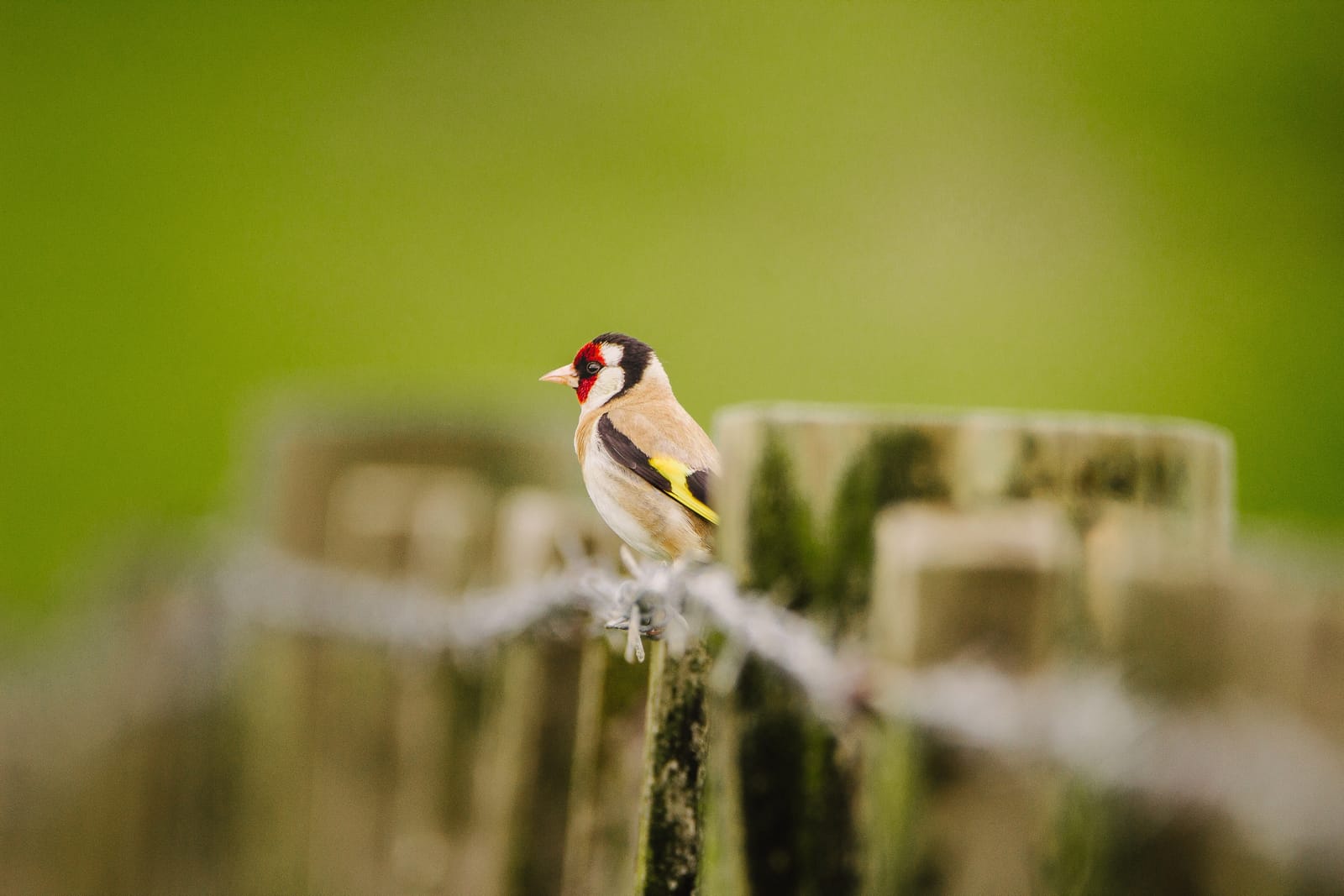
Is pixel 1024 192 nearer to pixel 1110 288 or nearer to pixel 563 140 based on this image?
pixel 1110 288

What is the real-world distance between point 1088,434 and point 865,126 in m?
15.1

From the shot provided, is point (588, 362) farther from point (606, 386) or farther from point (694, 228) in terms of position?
point (694, 228)

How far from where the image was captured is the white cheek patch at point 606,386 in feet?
6.76

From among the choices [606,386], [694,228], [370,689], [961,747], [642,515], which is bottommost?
[370,689]

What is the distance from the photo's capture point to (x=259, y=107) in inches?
706

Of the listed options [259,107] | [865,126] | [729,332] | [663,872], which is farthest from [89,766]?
[259,107]

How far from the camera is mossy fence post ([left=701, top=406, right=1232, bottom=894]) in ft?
4.40

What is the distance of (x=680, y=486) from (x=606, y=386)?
28 centimetres

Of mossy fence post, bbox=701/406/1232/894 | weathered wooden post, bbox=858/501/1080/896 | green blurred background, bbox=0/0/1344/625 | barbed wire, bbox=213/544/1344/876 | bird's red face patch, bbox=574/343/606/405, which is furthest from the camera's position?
green blurred background, bbox=0/0/1344/625

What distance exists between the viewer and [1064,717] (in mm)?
1121

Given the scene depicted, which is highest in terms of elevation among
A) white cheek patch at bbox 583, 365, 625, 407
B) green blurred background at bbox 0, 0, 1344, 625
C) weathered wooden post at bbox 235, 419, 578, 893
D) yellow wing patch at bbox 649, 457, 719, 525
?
green blurred background at bbox 0, 0, 1344, 625

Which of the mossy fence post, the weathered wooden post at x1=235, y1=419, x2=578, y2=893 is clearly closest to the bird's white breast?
the mossy fence post

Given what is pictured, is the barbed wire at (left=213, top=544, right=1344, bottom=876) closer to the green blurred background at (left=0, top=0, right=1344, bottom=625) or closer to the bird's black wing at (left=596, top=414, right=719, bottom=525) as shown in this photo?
the bird's black wing at (left=596, top=414, right=719, bottom=525)

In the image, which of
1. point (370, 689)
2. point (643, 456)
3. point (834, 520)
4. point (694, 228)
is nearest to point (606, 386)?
point (643, 456)
